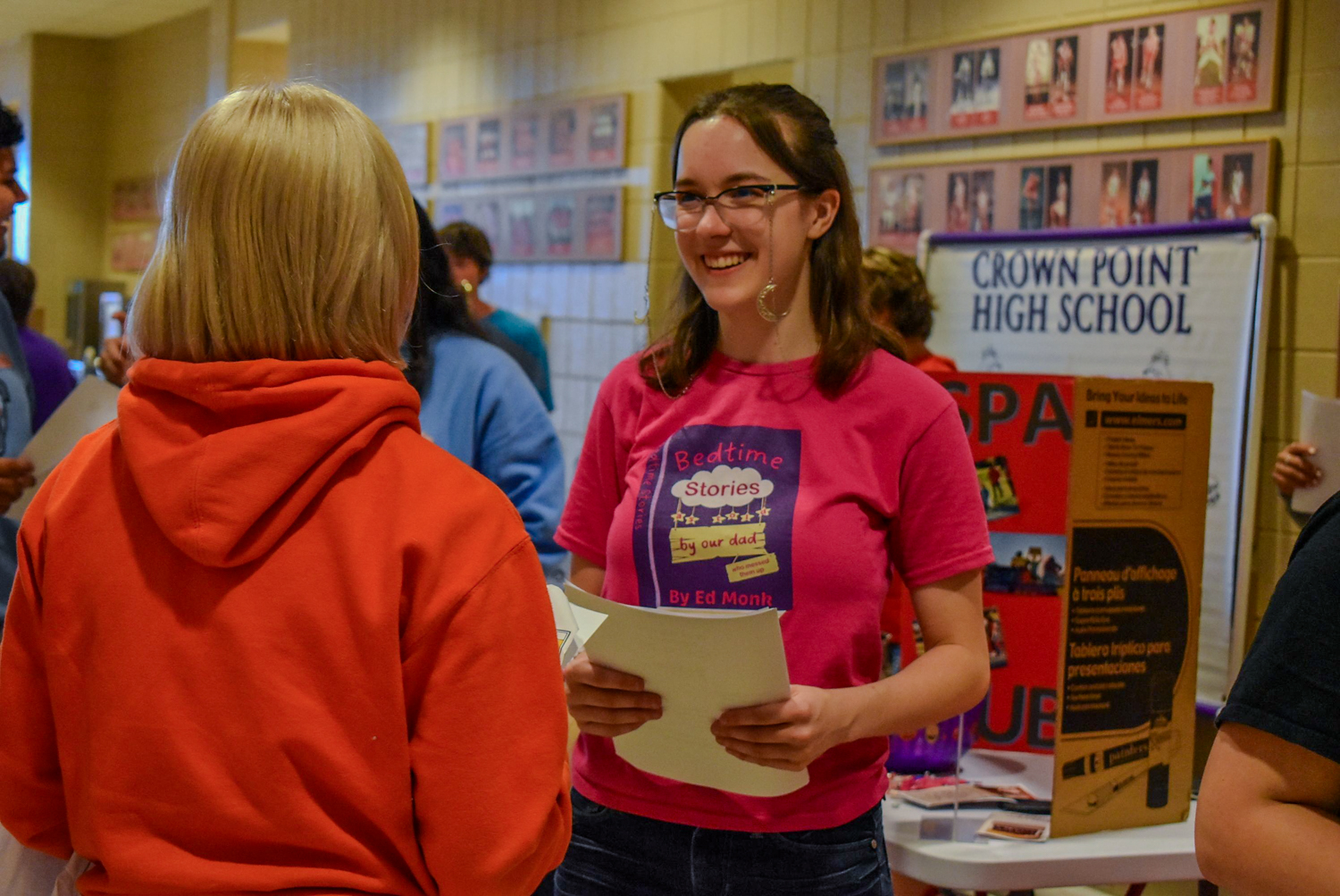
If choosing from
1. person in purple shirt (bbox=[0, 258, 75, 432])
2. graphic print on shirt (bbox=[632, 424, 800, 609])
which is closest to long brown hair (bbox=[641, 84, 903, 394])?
graphic print on shirt (bbox=[632, 424, 800, 609])

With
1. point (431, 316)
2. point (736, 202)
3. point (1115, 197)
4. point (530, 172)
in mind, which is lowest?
point (431, 316)

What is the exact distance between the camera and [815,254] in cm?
152

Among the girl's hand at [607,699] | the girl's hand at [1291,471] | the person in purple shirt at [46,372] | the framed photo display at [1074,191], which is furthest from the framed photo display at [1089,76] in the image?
the girl's hand at [607,699]

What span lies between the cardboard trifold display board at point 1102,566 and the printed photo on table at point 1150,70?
6.80 feet

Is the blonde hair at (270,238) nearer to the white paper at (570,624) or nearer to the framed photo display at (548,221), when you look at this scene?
the white paper at (570,624)

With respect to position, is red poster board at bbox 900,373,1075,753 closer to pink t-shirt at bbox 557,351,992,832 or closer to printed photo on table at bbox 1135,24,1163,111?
pink t-shirt at bbox 557,351,992,832

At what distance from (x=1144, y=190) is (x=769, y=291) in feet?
8.51

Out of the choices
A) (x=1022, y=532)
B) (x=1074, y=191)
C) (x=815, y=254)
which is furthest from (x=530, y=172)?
(x=815, y=254)

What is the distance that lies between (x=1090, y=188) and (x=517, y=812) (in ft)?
11.0

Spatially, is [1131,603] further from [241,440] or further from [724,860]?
[241,440]

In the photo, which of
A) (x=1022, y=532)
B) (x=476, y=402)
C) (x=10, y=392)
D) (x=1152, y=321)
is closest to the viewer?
(x=1022, y=532)

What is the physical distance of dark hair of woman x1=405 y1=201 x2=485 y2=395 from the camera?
2.03 metres

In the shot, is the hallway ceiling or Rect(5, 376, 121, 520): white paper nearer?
Rect(5, 376, 121, 520): white paper

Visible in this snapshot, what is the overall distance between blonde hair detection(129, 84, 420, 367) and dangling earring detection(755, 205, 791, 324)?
Answer: 0.59m
